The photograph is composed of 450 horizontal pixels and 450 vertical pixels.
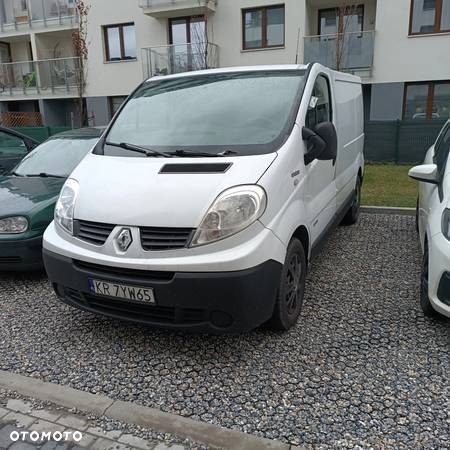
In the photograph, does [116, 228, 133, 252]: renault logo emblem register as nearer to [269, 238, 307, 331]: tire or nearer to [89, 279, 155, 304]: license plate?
[89, 279, 155, 304]: license plate

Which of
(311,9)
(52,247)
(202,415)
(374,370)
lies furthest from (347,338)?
(311,9)

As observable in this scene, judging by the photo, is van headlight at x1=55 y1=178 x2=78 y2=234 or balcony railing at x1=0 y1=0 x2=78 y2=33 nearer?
van headlight at x1=55 y1=178 x2=78 y2=234

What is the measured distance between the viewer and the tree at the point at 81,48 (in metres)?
15.0

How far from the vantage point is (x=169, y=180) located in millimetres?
2957

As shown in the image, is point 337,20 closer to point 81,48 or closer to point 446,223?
point 81,48

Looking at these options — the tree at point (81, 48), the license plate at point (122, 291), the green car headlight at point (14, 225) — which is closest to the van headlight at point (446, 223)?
the license plate at point (122, 291)

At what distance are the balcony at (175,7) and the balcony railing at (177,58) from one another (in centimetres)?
A: 134

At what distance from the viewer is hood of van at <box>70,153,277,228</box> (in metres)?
2.77

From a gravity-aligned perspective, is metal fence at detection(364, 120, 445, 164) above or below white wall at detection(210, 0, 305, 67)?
below

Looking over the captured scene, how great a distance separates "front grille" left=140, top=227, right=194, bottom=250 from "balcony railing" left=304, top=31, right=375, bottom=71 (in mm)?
14080

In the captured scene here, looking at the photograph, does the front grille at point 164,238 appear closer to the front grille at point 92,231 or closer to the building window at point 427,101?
the front grille at point 92,231

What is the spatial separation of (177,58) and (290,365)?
54.5 feet

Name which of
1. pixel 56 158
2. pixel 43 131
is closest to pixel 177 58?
pixel 43 131

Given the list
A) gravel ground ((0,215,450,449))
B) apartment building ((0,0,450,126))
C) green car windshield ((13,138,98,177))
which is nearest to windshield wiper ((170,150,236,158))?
gravel ground ((0,215,450,449))
